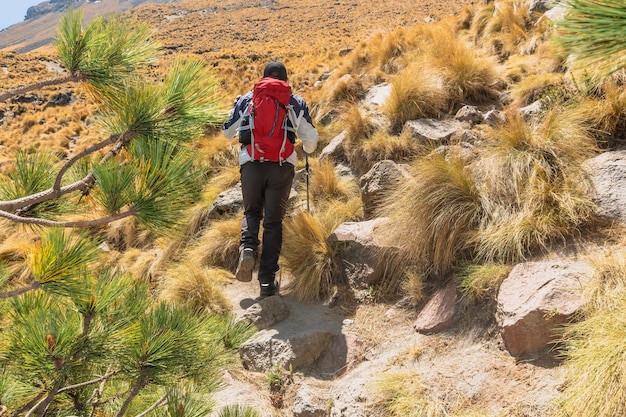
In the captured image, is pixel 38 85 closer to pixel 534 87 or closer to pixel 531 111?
pixel 531 111

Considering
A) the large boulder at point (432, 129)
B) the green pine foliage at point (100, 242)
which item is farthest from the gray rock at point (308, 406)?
the large boulder at point (432, 129)

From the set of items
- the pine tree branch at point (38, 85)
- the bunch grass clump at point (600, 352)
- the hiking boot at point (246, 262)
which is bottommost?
the hiking boot at point (246, 262)

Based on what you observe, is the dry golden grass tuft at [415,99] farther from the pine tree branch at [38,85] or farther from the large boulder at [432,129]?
the pine tree branch at [38,85]

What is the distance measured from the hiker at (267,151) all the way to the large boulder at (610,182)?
2453 millimetres

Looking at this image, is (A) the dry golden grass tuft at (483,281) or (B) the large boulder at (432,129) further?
(B) the large boulder at (432,129)

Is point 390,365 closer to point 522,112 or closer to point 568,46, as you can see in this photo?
point 568,46

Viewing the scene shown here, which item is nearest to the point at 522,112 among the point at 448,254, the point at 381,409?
the point at 448,254

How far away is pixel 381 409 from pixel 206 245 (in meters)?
3.39

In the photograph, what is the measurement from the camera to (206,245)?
566 cm

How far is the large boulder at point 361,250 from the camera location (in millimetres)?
4363

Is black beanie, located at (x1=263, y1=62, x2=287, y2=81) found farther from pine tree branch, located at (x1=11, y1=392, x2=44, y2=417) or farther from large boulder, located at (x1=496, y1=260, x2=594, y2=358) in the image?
pine tree branch, located at (x1=11, y1=392, x2=44, y2=417)

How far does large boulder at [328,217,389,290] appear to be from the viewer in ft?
14.3

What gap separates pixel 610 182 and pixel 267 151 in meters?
2.87

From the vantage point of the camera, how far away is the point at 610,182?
3.56m
